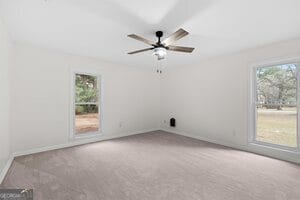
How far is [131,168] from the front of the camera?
9.03 feet

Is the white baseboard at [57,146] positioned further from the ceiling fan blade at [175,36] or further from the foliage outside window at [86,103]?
the ceiling fan blade at [175,36]

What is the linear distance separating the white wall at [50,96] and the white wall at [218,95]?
1.66 meters

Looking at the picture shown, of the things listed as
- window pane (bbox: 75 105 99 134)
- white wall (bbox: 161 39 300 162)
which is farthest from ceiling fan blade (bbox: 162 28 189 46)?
window pane (bbox: 75 105 99 134)

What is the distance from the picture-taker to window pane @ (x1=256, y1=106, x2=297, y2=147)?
3205 mm

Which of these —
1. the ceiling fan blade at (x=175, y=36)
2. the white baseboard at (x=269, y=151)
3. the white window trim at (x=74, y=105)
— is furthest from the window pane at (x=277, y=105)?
the white window trim at (x=74, y=105)

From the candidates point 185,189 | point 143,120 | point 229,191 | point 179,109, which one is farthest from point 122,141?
point 229,191

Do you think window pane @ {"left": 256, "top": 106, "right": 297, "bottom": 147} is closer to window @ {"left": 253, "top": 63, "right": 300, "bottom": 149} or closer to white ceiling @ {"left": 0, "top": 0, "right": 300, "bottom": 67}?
window @ {"left": 253, "top": 63, "right": 300, "bottom": 149}

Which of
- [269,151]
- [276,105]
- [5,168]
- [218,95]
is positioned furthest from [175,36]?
[5,168]

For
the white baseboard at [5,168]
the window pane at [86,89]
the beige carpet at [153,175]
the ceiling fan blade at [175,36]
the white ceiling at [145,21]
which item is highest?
the white ceiling at [145,21]

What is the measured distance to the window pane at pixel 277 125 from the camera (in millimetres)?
3205

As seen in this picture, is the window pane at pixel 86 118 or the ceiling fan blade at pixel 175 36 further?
the window pane at pixel 86 118

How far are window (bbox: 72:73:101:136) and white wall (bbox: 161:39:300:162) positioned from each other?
248 centimetres

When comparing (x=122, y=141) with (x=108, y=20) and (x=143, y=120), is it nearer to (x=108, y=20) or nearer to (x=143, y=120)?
(x=143, y=120)

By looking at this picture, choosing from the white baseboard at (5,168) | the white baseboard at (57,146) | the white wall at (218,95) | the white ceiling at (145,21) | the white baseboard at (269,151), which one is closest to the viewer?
the white ceiling at (145,21)
